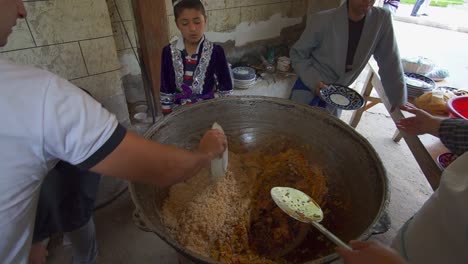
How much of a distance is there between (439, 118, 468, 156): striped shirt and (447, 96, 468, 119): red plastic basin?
37 centimetres

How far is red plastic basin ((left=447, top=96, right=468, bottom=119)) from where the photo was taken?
3.98 feet

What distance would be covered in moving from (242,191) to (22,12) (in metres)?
0.82

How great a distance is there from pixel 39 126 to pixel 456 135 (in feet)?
3.86

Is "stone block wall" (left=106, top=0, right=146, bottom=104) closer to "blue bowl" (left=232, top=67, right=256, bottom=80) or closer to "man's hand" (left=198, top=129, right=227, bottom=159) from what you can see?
"blue bowl" (left=232, top=67, right=256, bottom=80)

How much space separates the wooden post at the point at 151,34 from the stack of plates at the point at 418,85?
163cm

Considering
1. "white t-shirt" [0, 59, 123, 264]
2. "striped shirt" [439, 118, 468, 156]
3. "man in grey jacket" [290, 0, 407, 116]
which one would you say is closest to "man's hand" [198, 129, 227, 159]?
"white t-shirt" [0, 59, 123, 264]

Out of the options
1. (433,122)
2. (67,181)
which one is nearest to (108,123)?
(67,181)

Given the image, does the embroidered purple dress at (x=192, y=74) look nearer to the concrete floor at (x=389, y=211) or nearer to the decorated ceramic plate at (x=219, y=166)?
the decorated ceramic plate at (x=219, y=166)

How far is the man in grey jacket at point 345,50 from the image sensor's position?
1515 mm

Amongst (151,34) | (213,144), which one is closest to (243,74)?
(151,34)

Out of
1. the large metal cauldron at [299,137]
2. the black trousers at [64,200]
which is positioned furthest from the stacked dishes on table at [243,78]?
the black trousers at [64,200]

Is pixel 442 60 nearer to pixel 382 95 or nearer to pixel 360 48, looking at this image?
pixel 382 95

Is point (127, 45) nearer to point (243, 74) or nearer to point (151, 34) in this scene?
point (151, 34)

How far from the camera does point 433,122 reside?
104 centimetres
